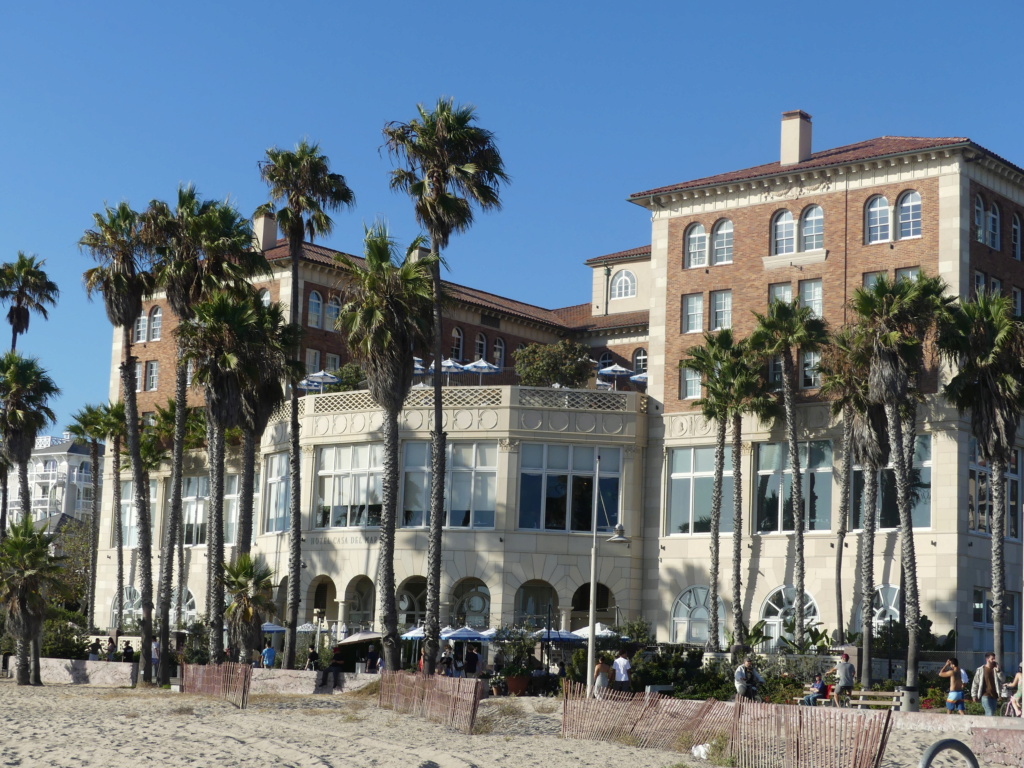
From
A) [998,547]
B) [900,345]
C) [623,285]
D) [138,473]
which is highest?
[623,285]

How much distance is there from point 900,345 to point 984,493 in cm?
802

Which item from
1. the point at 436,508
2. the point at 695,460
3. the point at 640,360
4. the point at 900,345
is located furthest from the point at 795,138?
the point at 436,508

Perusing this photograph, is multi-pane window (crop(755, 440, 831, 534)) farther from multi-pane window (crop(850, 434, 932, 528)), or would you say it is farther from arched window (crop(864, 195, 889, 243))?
arched window (crop(864, 195, 889, 243))

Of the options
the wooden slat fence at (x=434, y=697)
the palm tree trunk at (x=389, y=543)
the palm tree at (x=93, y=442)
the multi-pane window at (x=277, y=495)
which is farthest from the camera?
the palm tree at (x=93, y=442)

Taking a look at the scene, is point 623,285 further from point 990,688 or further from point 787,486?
point 990,688

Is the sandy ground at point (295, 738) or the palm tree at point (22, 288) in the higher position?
the palm tree at point (22, 288)

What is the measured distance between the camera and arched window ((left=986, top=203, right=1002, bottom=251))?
47.9 metres

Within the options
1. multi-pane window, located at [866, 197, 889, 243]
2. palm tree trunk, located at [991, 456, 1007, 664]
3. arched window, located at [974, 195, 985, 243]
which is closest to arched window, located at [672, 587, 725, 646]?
palm tree trunk, located at [991, 456, 1007, 664]

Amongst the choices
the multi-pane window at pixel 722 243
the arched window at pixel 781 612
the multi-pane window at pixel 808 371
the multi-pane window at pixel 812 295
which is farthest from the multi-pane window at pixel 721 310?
the arched window at pixel 781 612

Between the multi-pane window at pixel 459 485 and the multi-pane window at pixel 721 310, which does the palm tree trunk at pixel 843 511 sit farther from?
the multi-pane window at pixel 459 485

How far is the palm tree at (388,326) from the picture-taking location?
1621 inches

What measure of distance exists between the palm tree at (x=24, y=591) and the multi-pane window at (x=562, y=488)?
594 inches

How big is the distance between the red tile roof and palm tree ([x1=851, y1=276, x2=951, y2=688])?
7951 mm

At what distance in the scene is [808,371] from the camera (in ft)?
156
